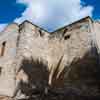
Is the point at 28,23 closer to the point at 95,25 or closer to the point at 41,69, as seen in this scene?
the point at 41,69

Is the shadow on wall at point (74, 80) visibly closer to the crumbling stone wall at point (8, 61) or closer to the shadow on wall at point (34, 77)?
the shadow on wall at point (34, 77)

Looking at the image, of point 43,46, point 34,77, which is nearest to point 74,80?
point 34,77

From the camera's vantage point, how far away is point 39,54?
36.4ft

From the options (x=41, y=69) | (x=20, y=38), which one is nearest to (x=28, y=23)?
(x=20, y=38)

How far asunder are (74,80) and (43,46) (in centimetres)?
337

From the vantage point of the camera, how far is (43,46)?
11.5m

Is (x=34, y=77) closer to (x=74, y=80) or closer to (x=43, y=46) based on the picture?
(x=43, y=46)

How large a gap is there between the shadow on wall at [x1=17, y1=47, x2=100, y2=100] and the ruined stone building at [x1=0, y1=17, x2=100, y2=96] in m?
0.16

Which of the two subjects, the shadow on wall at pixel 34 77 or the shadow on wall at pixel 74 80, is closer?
the shadow on wall at pixel 74 80

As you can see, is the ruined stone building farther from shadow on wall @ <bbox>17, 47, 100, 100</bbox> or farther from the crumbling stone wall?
shadow on wall @ <bbox>17, 47, 100, 100</bbox>

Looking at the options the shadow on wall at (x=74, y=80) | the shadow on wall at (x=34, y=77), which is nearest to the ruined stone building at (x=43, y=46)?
the shadow on wall at (x=74, y=80)

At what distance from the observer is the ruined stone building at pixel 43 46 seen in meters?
9.73

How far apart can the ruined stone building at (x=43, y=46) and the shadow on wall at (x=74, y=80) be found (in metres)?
0.16

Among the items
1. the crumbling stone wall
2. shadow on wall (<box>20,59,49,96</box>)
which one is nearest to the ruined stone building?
the crumbling stone wall
